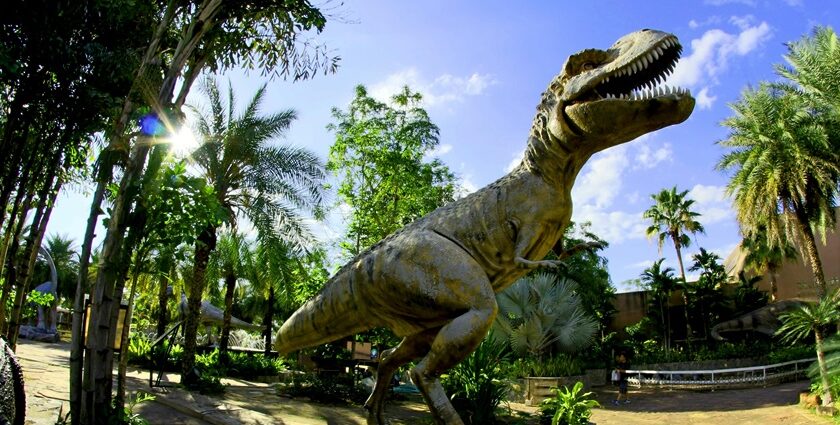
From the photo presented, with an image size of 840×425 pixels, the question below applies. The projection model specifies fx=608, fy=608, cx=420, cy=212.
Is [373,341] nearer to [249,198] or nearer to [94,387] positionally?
[249,198]

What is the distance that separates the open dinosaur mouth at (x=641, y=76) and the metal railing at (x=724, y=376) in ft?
52.8

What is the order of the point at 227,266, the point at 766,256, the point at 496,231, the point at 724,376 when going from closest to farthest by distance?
the point at 496,231, the point at 724,376, the point at 227,266, the point at 766,256

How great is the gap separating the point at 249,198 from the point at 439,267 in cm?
982

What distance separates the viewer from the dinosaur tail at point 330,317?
4125 mm

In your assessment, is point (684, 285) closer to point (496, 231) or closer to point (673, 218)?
point (673, 218)

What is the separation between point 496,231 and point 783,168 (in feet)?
61.2

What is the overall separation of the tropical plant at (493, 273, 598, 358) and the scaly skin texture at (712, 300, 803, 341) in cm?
1152

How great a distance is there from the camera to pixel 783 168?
18.9 meters

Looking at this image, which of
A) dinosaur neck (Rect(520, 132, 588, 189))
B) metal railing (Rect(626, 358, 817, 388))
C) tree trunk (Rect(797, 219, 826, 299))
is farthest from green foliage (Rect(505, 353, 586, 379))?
dinosaur neck (Rect(520, 132, 588, 189))

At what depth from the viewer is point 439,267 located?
3.65 meters

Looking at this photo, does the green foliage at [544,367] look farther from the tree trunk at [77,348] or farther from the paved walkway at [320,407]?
the tree trunk at [77,348]

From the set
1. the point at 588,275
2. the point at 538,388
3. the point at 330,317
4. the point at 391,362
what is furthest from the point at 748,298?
the point at 330,317

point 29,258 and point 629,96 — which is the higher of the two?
point 629,96

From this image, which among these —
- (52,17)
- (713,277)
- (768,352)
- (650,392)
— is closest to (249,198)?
(52,17)
